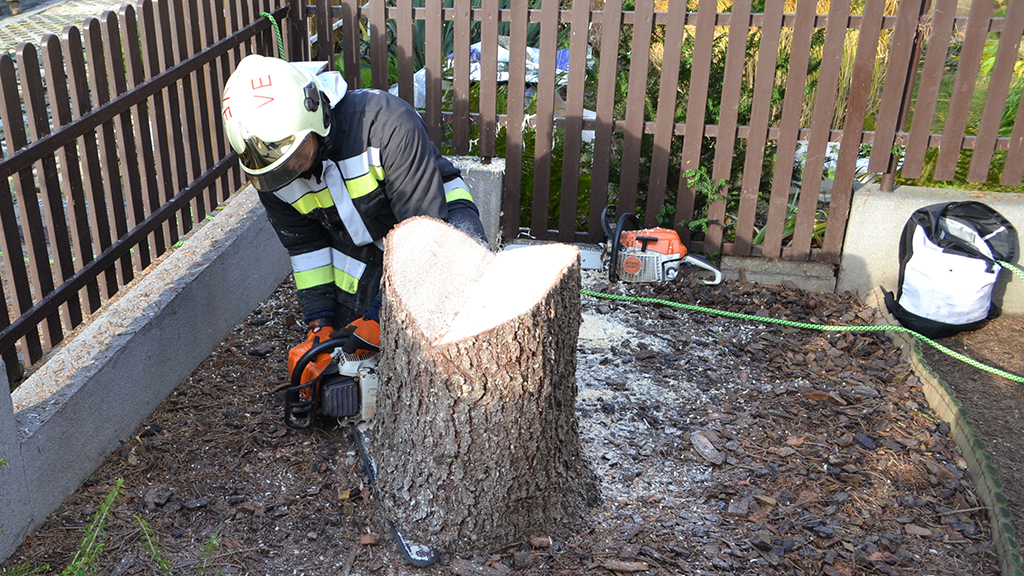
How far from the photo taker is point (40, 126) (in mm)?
3014

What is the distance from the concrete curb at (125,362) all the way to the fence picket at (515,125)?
155 cm

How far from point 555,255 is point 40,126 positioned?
2055 millimetres

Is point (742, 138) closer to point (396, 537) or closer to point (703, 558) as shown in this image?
point (703, 558)

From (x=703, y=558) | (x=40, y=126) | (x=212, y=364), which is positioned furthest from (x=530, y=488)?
(x=40, y=126)

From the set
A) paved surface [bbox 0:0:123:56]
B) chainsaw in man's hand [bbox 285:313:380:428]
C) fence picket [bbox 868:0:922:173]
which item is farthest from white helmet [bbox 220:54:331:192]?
paved surface [bbox 0:0:123:56]

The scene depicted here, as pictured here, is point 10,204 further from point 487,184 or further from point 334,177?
point 487,184

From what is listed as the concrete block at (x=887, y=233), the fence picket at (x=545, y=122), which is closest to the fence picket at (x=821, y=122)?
the concrete block at (x=887, y=233)

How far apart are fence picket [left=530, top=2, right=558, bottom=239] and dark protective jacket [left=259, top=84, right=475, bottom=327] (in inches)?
61.2

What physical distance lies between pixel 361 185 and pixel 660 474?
1.68 metres

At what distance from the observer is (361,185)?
328cm

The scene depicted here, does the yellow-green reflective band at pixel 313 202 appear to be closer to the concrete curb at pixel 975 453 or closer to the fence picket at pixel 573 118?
the fence picket at pixel 573 118

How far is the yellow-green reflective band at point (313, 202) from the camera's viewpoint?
3350mm

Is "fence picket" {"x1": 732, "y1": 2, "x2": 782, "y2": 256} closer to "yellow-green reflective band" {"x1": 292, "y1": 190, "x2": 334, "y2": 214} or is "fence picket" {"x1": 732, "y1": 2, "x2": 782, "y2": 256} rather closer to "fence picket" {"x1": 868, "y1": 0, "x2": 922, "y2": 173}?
"fence picket" {"x1": 868, "y1": 0, "x2": 922, "y2": 173}

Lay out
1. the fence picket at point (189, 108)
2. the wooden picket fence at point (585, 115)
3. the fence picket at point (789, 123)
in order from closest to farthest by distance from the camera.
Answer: the wooden picket fence at point (585, 115) → the fence picket at point (189, 108) → the fence picket at point (789, 123)
